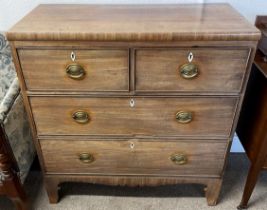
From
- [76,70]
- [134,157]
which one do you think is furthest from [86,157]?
[76,70]

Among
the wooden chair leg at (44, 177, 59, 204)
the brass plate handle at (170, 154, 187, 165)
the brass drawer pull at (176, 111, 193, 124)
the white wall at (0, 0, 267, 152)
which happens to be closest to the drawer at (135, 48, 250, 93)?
the brass drawer pull at (176, 111, 193, 124)

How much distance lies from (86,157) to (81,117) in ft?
0.72

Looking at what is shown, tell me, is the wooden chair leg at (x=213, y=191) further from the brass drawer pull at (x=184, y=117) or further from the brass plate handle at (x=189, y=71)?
the brass plate handle at (x=189, y=71)

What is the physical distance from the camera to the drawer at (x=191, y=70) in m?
0.91

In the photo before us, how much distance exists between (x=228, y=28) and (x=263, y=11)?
56 centimetres

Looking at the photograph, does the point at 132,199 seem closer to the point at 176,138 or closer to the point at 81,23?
the point at 176,138

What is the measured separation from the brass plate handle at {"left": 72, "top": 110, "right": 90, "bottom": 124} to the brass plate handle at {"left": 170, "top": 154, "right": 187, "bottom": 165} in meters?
0.40

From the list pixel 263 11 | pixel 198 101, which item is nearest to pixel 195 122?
pixel 198 101

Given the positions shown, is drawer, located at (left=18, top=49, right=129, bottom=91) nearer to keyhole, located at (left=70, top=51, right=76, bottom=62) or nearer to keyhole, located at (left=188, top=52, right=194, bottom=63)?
keyhole, located at (left=70, top=51, right=76, bottom=62)

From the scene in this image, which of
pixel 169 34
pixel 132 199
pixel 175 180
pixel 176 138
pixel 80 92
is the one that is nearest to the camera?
pixel 169 34

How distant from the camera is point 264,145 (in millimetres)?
1105

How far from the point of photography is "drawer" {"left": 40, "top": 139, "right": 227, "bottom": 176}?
1.15 m

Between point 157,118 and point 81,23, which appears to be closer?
point 81,23

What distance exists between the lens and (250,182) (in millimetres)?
1247
